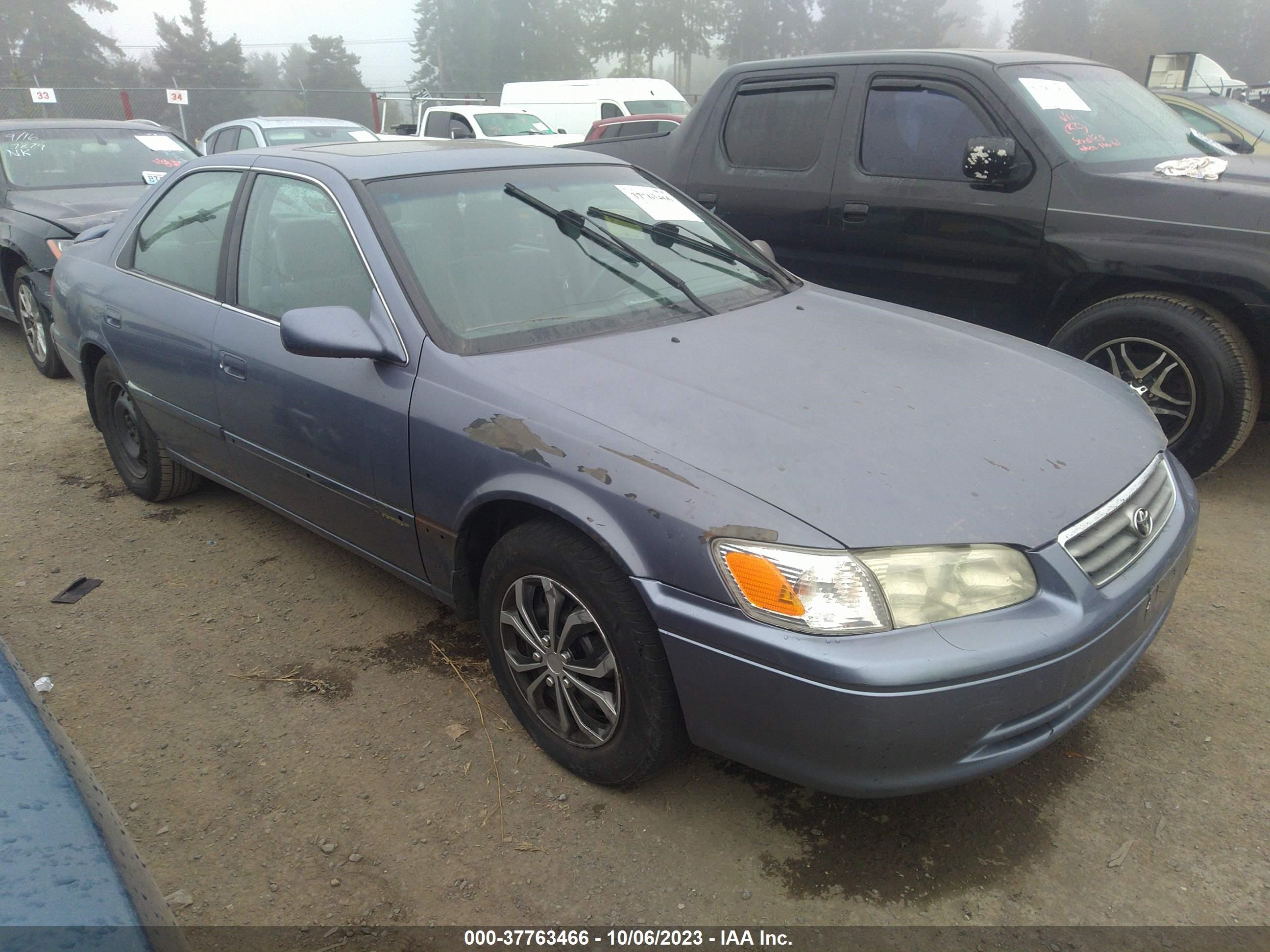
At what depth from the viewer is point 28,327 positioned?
6.64 meters

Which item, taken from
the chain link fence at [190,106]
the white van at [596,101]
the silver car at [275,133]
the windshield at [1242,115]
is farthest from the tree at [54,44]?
the windshield at [1242,115]

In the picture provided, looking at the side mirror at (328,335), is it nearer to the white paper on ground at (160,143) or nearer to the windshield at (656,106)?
the white paper on ground at (160,143)

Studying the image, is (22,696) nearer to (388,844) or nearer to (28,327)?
(388,844)

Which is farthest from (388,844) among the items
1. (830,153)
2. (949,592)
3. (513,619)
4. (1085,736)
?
(830,153)

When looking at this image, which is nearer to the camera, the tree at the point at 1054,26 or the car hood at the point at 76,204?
the car hood at the point at 76,204

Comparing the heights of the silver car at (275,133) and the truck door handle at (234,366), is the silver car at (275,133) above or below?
above

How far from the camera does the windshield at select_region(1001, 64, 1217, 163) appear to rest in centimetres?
443

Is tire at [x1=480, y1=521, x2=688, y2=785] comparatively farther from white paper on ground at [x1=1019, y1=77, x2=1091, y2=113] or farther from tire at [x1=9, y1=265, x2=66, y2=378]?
tire at [x1=9, y1=265, x2=66, y2=378]

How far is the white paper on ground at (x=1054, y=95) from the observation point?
450cm

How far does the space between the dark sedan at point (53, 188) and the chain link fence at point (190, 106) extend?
15406mm

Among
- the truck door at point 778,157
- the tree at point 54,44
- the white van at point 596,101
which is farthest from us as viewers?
the tree at point 54,44

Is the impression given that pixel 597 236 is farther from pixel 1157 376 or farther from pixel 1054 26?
pixel 1054 26

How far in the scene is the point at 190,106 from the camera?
2541 centimetres

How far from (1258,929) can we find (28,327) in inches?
301
